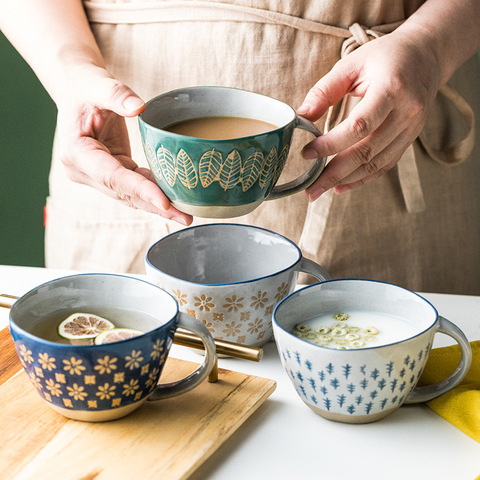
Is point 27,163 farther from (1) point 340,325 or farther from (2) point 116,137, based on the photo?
(1) point 340,325

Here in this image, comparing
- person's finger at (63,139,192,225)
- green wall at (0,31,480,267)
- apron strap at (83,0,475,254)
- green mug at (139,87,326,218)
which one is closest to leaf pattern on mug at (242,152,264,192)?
green mug at (139,87,326,218)

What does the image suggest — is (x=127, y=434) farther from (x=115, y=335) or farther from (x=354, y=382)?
(x=354, y=382)

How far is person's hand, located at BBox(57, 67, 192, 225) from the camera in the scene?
78 centimetres

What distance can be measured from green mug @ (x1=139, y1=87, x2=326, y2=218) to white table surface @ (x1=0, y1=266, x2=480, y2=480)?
22 cm

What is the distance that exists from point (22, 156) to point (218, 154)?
1.54 metres

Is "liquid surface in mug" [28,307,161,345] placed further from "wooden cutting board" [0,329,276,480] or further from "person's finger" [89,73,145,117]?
"person's finger" [89,73,145,117]

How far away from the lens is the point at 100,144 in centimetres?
88

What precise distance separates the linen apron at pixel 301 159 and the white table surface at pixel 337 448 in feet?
1.36

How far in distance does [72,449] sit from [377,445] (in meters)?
0.28

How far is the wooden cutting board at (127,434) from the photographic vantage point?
2.01 ft

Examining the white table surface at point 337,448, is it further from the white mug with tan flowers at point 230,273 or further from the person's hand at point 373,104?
the person's hand at point 373,104

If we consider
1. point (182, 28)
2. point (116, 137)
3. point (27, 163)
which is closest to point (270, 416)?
point (116, 137)

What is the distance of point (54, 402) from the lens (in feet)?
2.16

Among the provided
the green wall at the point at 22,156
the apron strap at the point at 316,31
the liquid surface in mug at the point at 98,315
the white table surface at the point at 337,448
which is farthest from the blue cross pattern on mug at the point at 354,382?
A: the green wall at the point at 22,156
